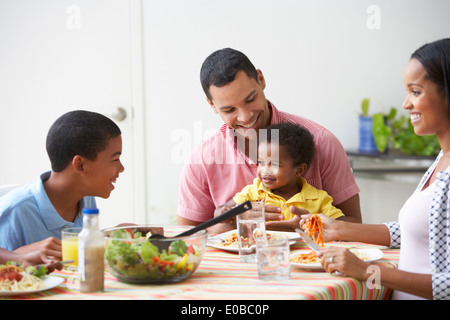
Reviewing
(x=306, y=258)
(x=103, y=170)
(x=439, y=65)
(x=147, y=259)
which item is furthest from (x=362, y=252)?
(x=103, y=170)

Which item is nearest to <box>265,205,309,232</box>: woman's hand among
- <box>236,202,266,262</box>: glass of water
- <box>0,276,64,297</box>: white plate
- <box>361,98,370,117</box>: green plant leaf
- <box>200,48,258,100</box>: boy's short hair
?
<box>236,202,266,262</box>: glass of water

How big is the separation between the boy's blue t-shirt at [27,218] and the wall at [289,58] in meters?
2.37

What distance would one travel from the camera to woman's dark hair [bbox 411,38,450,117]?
170 centimetres

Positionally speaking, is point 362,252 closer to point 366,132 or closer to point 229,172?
point 229,172

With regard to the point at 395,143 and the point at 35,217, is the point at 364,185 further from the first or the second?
the point at 35,217

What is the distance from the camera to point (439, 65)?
67.4 inches

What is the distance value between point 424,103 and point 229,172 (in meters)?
1.17

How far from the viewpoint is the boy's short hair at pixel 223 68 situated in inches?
98.1

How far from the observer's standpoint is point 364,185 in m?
4.20

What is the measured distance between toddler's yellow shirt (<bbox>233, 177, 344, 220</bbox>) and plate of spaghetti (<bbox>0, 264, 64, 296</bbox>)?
116 cm

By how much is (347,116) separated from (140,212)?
177 cm

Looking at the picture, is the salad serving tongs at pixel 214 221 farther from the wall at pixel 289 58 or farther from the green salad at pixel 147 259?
the wall at pixel 289 58
